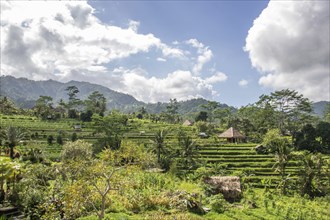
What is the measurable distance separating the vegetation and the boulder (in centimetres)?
75

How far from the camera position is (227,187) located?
29906 millimetres

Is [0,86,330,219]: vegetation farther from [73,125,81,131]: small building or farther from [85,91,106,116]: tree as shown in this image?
[85,91,106,116]: tree

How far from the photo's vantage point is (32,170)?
25047 mm

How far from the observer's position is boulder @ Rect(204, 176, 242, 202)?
97.2 feet

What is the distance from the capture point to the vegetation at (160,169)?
1645 cm

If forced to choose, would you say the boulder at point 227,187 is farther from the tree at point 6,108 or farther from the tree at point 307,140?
the tree at point 6,108

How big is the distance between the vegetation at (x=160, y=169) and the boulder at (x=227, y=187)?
2.48ft

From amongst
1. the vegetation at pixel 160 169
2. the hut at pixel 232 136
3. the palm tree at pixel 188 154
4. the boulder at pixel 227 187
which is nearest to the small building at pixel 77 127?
the vegetation at pixel 160 169

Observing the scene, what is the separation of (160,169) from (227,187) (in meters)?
15.4

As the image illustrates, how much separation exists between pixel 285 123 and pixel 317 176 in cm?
4116

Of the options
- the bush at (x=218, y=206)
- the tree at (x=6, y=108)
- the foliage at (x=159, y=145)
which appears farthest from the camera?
the tree at (x=6, y=108)

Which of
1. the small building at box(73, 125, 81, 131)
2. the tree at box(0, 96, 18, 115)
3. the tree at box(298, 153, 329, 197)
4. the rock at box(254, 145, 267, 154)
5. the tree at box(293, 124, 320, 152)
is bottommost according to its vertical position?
the tree at box(298, 153, 329, 197)

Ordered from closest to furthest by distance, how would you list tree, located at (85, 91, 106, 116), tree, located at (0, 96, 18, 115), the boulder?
the boulder < tree, located at (0, 96, 18, 115) < tree, located at (85, 91, 106, 116)

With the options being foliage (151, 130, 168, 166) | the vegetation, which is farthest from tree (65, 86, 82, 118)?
foliage (151, 130, 168, 166)
